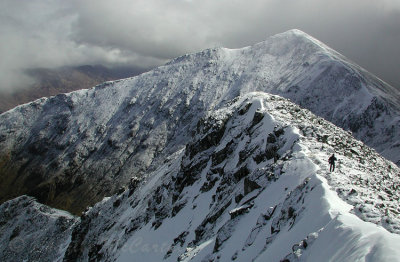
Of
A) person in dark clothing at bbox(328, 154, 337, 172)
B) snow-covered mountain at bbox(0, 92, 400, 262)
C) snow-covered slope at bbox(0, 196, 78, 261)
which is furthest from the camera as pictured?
snow-covered slope at bbox(0, 196, 78, 261)

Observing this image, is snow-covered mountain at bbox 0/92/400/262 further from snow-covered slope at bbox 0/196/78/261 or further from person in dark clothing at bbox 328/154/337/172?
snow-covered slope at bbox 0/196/78/261

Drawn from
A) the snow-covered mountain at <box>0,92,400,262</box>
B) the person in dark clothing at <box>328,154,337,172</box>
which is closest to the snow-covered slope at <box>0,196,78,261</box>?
the snow-covered mountain at <box>0,92,400,262</box>

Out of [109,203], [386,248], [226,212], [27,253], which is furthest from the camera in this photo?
[27,253]

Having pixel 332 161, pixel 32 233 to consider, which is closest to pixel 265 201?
pixel 332 161

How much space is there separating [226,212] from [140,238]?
2163 centimetres

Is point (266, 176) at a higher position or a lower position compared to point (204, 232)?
higher

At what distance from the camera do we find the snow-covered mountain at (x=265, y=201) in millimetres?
17672

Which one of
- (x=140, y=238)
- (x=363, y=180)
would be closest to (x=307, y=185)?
(x=363, y=180)

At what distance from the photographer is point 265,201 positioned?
28.8m

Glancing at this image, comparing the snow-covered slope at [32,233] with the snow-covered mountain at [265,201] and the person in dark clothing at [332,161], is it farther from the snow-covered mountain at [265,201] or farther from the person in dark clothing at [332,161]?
the person in dark clothing at [332,161]

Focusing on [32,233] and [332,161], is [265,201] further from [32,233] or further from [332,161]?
[32,233]

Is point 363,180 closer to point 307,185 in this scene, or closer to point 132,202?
point 307,185

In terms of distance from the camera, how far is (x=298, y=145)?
34.4m

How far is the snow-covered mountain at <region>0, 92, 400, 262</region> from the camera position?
17672 mm
